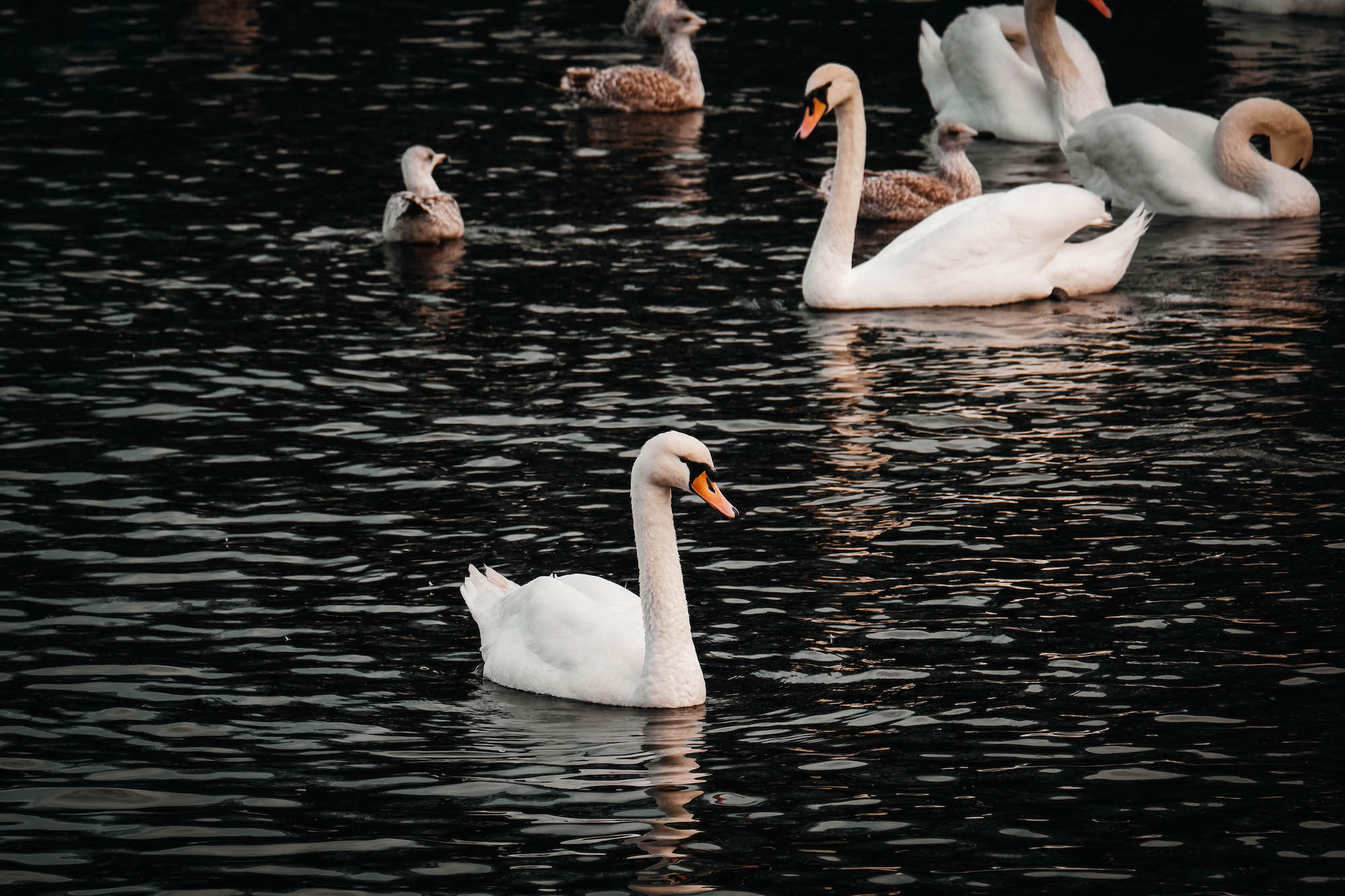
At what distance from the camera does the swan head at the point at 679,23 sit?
22.9 meters

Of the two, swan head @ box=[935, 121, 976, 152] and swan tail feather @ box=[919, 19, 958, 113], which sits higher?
swan tail feather @ box=[919, 19, 958, 113]

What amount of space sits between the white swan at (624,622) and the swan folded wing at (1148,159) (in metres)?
10.1

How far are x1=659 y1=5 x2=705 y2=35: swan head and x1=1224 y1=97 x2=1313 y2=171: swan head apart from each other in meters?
7.08

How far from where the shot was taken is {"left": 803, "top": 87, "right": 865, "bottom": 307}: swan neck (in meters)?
15.1

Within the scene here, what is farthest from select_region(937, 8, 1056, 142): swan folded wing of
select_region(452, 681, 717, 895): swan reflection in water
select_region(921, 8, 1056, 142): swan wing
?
select_region(452, 681, 717, 895): swan reflection in water

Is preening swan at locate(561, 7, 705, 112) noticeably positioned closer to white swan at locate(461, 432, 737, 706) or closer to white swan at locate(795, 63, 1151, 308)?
white swan at locate(795, 63, 1151, 308)

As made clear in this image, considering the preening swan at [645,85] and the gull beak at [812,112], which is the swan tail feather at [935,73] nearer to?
the preening swan at [645,85]

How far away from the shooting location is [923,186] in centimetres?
1759

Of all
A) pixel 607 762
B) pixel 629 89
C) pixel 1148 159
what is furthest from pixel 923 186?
pixel 607 762

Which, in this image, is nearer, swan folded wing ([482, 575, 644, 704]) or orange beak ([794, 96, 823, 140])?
swan folded wing ([482, 575, 644, 704])

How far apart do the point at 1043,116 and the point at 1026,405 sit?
9.56 m

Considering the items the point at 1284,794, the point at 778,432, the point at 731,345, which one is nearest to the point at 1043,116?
the point at 731,345

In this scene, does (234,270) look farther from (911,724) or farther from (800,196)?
(911,724)

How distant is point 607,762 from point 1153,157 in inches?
452
